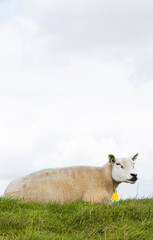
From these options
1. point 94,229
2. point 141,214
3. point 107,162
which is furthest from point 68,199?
point 94,229

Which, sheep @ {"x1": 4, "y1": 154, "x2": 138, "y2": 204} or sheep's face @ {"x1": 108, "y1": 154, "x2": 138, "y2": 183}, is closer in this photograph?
sheep @ {"x1": 4, "y1": 154, "x2": 138, "y2": 204}

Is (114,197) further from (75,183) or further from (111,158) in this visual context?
(75,183)

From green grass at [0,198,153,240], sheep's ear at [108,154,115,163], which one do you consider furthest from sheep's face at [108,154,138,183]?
green grass at [0,198,153,240]

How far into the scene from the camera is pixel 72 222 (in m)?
7.45

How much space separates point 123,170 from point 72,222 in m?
4.29

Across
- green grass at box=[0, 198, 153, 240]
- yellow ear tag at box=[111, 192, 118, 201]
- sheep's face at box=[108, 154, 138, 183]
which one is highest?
sheep's face at box=[108, 154, 138, 183]

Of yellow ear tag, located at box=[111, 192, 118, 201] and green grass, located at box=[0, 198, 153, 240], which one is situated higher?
yellow ear tag, located at box=[111, 192, 118, 201]

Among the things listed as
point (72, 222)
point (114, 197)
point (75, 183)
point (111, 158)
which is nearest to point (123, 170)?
point (111, 158)

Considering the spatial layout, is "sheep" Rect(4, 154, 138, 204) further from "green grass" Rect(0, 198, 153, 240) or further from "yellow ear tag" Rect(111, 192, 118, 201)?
"green grass" Rect(0, 198, 153, 240)

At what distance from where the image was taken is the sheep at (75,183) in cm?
1062

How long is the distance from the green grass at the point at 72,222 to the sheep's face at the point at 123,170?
7.88 ft

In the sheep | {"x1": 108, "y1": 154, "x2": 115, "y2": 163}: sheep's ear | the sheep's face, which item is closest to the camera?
the sheep

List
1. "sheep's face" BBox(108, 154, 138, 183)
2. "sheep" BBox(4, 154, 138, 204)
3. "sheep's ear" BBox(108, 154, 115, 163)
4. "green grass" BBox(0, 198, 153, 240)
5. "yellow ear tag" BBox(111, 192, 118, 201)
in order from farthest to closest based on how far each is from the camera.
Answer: "sheep's ear" BBox(108, 154, 115, 163), "yellow ear tag" BBox(111, 192, 118, 201), "sheep's face" BBox(108, 154, 138, 183), "sheep" BBox(4, 154, 138, 204), "green grass" BBox(0, 198, 153, 240)

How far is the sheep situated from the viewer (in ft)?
34.8
